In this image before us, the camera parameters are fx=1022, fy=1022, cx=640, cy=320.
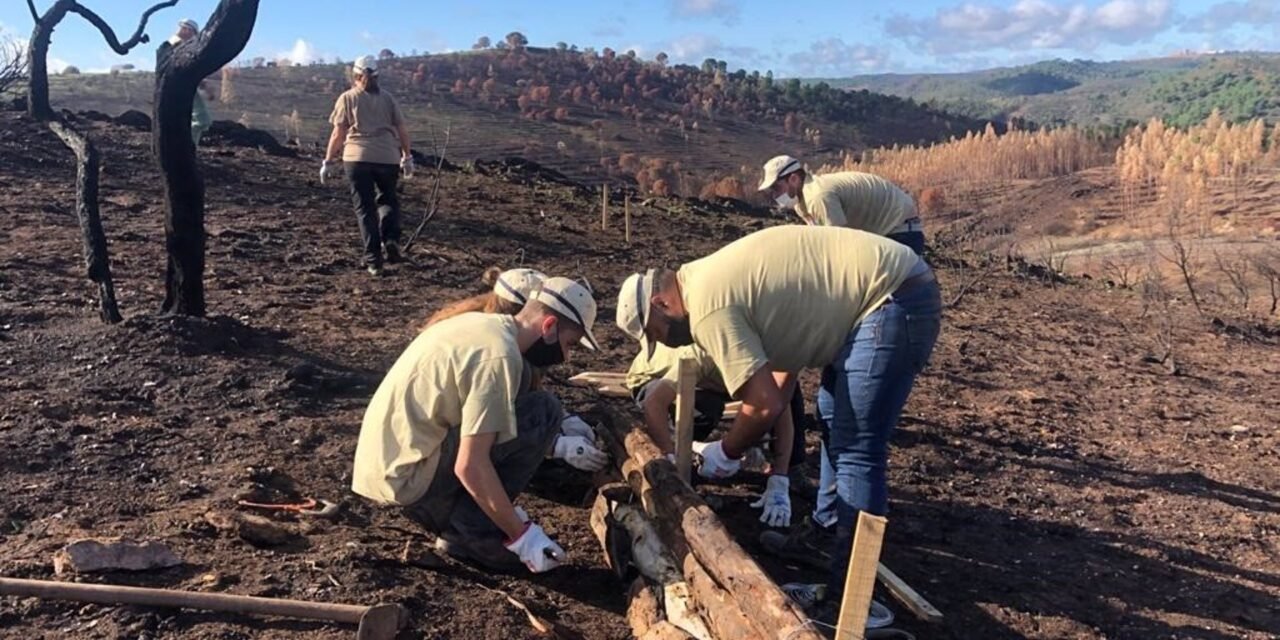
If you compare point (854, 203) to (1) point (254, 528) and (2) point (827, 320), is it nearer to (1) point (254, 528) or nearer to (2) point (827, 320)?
(2) point (827, 320)

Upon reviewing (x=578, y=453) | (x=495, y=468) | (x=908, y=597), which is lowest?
(x=908, y=597)

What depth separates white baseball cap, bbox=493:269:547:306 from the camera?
353cm

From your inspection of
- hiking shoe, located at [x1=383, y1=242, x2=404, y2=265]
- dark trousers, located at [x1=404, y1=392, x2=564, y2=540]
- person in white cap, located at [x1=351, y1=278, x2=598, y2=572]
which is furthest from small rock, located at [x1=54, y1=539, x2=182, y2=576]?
hiking shoe, located at [x1=383, y1=242, x2=404, y2=265]

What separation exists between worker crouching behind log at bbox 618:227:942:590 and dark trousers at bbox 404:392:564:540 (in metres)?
0.52

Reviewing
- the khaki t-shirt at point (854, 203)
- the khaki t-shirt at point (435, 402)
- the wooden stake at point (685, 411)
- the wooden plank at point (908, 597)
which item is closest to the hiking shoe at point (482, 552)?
the khaki t-shirt at point (435, 402)

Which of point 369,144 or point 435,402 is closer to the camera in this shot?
point 435,402

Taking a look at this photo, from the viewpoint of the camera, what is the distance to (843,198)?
195 inches

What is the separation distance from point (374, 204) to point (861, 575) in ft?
20.0

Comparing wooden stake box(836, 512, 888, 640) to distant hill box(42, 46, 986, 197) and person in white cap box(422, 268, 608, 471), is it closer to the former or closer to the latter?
person in white cap box(422, 268, 608, 471)

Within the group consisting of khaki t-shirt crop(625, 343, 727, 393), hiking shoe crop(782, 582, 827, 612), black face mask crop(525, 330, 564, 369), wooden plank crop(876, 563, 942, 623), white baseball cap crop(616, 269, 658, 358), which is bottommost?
wooden plank crop(876, 563, 942, 623)

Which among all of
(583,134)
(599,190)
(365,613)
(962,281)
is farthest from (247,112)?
(365,613)

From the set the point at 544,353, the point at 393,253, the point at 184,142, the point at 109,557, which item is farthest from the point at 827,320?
the point at 393,253

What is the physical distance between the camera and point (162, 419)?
4.71 metres

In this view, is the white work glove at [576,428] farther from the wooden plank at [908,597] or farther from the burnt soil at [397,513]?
the wooden plank at [908,597]
